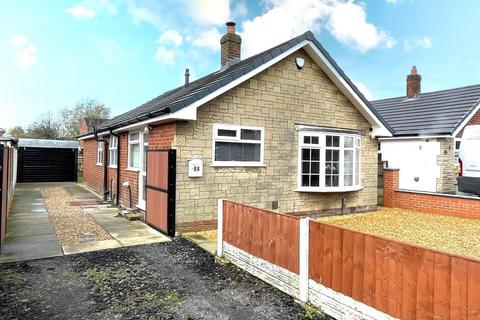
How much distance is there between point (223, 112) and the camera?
8.61 meters

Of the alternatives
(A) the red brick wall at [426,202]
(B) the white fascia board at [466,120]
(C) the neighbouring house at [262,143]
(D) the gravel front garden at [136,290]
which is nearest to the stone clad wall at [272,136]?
(C) the neighbouring house at [262,143]

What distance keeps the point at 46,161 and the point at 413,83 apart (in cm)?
2397

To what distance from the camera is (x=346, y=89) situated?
10.6 meters

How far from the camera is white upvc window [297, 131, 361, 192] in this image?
10062 mm

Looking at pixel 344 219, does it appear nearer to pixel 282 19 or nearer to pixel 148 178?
pixel 148 178

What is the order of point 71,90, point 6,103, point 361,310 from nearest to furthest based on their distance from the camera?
point 361,310, point 6,103, point 71,90

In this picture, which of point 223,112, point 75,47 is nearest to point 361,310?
point 223,112

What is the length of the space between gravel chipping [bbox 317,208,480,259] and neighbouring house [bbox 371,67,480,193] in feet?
11.1

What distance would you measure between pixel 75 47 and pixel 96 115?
89.1 feet

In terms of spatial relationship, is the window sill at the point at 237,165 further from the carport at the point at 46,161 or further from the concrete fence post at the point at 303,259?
the carport at the point at 46,161

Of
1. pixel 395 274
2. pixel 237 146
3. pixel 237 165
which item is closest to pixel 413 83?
pixel 237 146

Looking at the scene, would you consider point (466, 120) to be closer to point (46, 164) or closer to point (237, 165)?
point (237, 165)

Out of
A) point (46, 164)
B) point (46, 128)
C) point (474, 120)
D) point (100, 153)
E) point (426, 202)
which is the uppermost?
point (46, 128)

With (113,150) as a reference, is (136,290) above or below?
below
